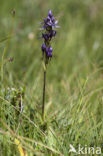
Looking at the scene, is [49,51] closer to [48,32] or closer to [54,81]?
[48,32]

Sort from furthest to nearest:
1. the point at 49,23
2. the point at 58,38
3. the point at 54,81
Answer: the point at 58,38, the point at 54,81, the point at 49,23

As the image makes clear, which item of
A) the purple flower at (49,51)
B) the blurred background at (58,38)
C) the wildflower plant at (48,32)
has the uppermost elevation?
the blurred background at (58,38)

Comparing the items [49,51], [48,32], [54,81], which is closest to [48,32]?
[48,32]

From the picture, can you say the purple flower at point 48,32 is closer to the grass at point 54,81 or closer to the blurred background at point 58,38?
the grass at point 54,81

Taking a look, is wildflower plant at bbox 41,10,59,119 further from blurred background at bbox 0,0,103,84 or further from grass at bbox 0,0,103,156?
blurred background at bbox 0,0,103,84

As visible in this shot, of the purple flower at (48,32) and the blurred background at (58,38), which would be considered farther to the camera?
the blurred background at (58,38)

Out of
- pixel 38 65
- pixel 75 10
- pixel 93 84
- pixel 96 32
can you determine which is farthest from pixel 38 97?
pixel 75 10

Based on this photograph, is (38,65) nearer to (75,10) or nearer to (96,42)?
(96,42)

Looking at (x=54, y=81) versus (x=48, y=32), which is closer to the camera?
(x=48, y=32)

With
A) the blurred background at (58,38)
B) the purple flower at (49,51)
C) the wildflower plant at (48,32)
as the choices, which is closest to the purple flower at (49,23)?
the wildflower plant at (48,32)
